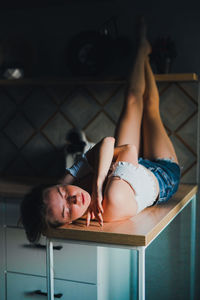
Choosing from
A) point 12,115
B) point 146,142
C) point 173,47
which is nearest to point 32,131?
point 12,115

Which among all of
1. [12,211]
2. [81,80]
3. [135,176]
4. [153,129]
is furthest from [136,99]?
[12,211]

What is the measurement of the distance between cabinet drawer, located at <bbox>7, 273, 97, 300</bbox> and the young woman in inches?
11.9

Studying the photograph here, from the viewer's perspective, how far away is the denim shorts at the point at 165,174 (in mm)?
1483

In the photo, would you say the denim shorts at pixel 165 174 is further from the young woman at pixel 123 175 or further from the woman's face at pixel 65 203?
the woman's face at pixel 65 203

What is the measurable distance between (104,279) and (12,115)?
1198 mm

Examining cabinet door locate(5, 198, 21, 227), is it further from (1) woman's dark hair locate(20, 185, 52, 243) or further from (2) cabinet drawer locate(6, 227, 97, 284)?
(1) woman's dark hair locate(20, 185, 52, 243)

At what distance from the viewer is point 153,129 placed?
181 cm

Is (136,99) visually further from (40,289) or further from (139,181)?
(40,289)

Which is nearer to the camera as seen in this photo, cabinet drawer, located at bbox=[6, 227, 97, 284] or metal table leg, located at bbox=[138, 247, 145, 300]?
metal table leg, located at bbox=[138, 247, 145, 300]

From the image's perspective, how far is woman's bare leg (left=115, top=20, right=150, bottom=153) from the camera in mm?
1799

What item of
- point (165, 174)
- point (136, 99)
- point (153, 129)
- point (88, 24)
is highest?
point (88, 24)

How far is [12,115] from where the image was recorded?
2.22m

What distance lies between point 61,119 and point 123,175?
3.04 ft

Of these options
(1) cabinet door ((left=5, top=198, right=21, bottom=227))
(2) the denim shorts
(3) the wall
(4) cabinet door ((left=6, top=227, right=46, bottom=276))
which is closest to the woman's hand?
(2) the denim shorts
